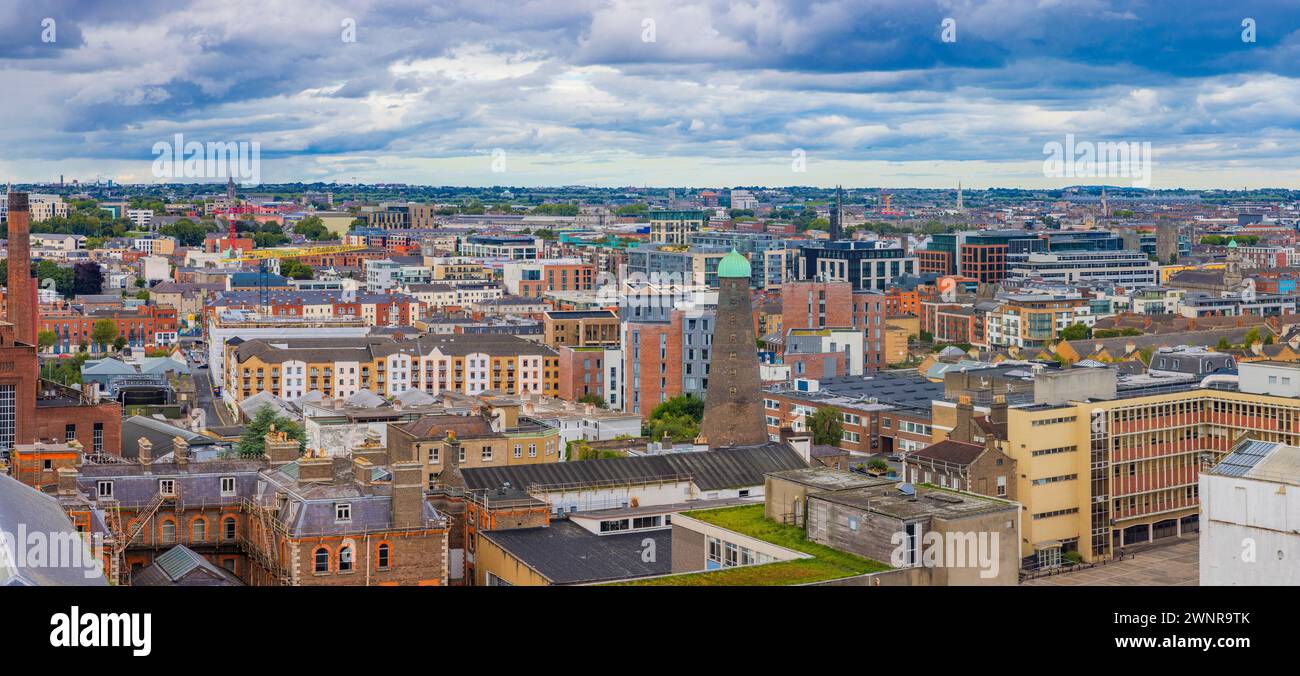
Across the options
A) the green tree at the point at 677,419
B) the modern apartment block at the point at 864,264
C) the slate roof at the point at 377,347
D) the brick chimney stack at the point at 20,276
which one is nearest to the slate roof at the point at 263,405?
the slate roof at the point at 377,347

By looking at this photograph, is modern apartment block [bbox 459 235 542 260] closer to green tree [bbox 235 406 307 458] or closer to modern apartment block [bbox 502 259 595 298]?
modern apartment block [bbox 502 259 595 298]

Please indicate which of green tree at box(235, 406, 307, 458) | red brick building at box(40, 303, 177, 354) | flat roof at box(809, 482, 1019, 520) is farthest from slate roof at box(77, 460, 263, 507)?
red brick building at box(40, 303, 177, 354)

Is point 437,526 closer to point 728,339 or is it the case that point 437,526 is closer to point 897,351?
point 728,339

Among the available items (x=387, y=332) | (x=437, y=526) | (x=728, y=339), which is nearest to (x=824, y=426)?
(x=728, y=339)
